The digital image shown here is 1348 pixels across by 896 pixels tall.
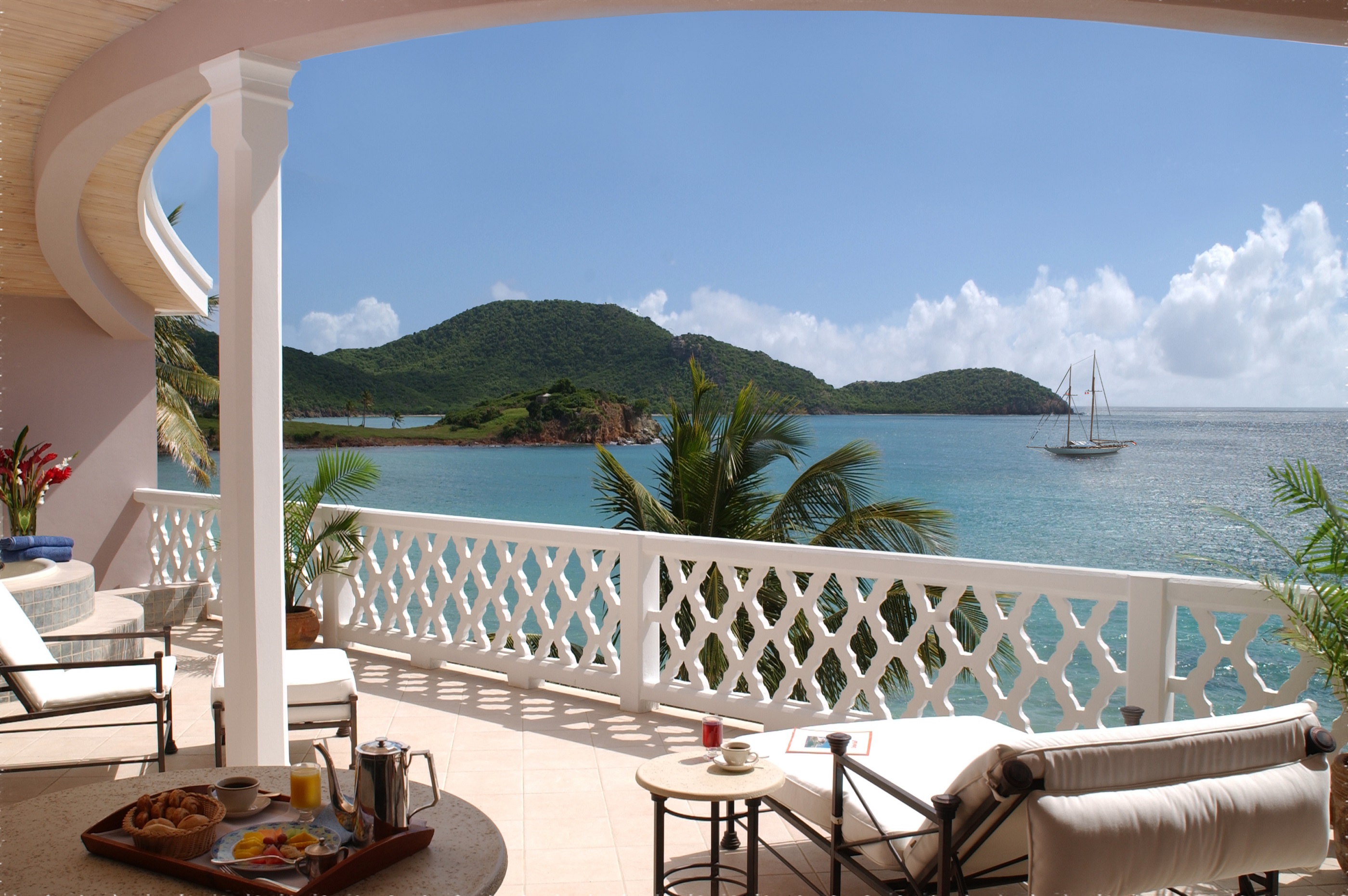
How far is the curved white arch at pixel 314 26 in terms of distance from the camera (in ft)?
7.80

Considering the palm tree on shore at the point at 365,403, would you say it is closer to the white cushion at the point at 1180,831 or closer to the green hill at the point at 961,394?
the green hill at the point at 961,394

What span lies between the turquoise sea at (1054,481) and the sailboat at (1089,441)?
1.33 feet

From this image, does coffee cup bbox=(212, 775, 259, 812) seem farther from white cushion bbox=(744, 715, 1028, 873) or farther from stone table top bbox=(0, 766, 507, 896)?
white cushion bbox=(744, 715, 1028, 873)

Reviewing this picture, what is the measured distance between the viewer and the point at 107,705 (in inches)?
143

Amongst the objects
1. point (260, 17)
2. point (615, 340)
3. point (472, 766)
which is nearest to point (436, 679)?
point (472, 766)

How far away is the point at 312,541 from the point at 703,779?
4300mm

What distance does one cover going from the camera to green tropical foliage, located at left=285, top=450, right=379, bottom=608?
5.96 meters

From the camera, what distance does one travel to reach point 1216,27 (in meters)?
2.45

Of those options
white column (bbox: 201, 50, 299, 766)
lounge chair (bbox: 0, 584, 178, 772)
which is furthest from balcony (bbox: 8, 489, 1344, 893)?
white column (bbox: 201, 50, 299, 766)

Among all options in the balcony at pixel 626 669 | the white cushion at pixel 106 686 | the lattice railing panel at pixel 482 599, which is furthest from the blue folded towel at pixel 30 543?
the white cushion at pixel 106 686

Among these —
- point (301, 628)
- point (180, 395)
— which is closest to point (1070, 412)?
point (180, 395)

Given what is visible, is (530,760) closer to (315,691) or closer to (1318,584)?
(315,691)

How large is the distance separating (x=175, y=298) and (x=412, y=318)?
36407 mm

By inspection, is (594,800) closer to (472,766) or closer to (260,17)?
(472,766)
